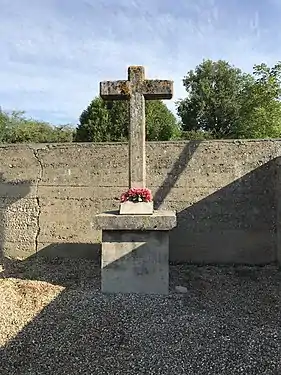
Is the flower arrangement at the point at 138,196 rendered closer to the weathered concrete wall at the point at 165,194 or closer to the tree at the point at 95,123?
the weathered concrete wall at the point at 165,194

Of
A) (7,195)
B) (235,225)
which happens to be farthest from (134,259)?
(7,195)

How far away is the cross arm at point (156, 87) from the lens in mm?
5777

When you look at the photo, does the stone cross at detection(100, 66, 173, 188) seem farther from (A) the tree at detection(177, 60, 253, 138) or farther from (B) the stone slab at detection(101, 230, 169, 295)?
(A) the tree at detection(177, 60, 253, 138)

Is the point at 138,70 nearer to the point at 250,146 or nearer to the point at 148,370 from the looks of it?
the point at 250,146

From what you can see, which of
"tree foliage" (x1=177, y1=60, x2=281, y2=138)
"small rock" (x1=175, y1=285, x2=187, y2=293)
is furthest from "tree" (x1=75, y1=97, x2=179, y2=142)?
"small rock" (x1=175, y1=285, x2=187, y2=293)

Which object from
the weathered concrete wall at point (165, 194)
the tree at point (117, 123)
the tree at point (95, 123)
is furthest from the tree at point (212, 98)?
the weathered concrete wall at point (165, 194)

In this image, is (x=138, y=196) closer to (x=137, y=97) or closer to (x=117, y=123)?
(x=137, y=97)

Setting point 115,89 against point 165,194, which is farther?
point 165,194

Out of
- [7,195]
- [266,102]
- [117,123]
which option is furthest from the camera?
[117,123]

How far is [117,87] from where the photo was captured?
5.83m

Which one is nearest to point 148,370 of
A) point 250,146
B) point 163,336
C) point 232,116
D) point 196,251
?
point 163,336

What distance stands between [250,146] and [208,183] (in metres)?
0.88

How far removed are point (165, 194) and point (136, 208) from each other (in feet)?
5.39

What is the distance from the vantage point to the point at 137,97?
5.78 metres
